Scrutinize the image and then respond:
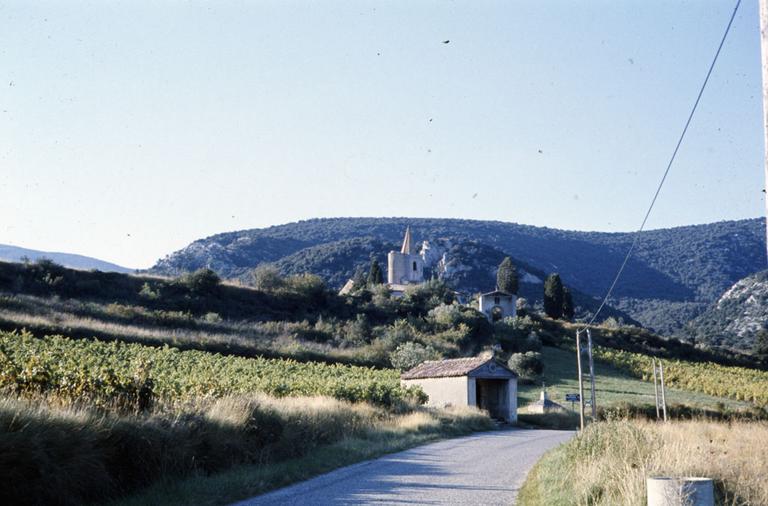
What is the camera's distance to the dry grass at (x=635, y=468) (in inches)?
347

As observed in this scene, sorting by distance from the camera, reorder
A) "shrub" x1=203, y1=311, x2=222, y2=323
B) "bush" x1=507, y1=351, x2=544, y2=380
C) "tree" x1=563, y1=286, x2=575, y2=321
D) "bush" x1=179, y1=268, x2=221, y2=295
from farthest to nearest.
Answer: "tree" x1=563, y1=286, x2=575, y2=321, "bush" x1=179, y1=268, x2=221, y2=295, "shrub" x1=203, y1=311, x2=222, y2=323, "bush" x1=507, y1=351, x2=544, y2=380

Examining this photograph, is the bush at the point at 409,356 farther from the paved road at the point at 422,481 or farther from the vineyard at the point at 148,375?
the paved road at the point at 422,481

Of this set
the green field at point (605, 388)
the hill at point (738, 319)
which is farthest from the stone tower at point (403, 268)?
the green field at point (605, 388)

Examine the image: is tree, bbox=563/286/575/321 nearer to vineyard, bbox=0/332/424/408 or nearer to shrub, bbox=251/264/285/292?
shrub, bbox=251/264/285/292

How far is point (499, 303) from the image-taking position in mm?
89188

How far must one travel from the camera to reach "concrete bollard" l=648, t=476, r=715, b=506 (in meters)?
6.93

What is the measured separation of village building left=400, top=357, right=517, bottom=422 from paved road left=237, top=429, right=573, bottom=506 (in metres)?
17.9

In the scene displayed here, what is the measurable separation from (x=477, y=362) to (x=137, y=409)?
27.4 m

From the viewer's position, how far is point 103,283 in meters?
63.7

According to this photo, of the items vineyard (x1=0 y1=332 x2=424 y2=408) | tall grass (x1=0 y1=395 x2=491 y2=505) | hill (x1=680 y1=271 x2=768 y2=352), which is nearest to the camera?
tall grass (x1=0 y1=395 x2=491 y2=505)

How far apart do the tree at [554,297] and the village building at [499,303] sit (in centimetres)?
1013

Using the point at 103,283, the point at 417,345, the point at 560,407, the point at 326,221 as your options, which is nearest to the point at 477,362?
the point at 560,407

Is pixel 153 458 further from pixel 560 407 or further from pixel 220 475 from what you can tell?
pixel 560 407

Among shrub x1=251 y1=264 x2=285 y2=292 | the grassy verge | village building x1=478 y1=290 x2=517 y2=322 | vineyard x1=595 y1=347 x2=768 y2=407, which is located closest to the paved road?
the grassy verge
